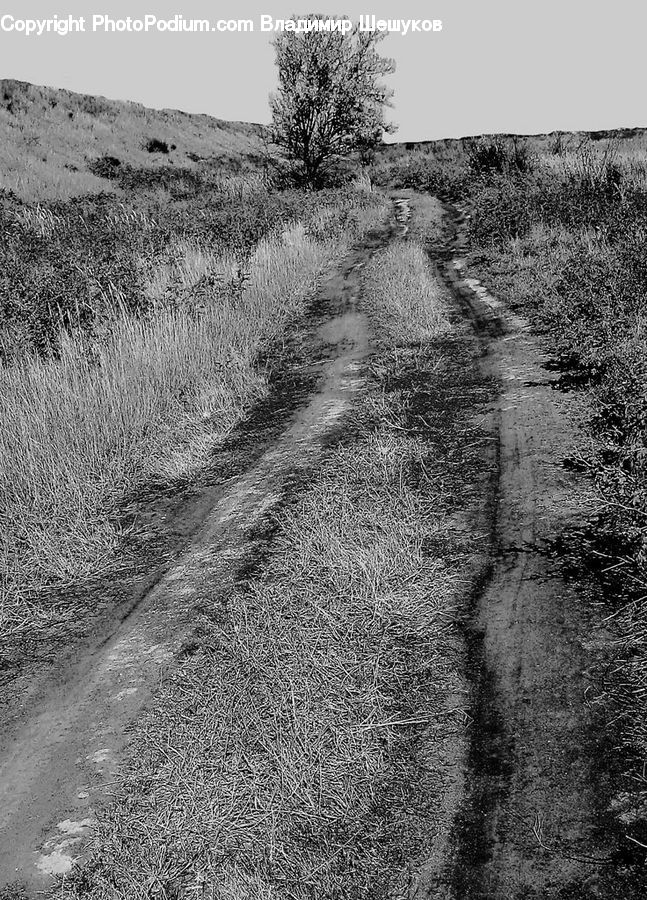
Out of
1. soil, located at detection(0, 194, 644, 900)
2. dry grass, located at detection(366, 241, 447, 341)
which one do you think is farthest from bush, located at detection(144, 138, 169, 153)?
soil, located at detection(0, 194, 644, 900)

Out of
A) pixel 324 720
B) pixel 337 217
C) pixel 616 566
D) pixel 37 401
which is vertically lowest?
pixel 324 720

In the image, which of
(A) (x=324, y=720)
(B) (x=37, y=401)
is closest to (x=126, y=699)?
(A) (x=324, y=720)

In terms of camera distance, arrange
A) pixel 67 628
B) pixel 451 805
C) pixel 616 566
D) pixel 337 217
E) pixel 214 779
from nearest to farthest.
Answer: pixel 451 805
pixel 214 779
pixel 616 566
pixel 67 628
pixel 337 217

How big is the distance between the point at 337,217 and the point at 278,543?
584 inches

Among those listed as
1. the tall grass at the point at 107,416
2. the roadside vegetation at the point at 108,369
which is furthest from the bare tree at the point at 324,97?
the tall grass at the point at 107,416

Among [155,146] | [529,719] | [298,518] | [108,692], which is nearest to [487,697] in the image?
[529,719]

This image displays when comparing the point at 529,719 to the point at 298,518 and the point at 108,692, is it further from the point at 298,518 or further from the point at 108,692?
the point at 298,518

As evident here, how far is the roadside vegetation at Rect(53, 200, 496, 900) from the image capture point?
2.38m

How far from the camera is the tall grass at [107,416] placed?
15.7 ft

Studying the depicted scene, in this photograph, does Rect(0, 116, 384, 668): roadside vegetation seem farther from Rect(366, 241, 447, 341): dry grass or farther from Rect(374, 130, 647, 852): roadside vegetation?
Rect(374, 130, 647, 852): roadside vegetation

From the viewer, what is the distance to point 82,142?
32.1m

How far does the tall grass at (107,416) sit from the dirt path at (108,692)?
0.70 metres

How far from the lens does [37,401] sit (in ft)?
19.3

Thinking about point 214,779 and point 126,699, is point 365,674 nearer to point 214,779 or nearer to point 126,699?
point 214,779
